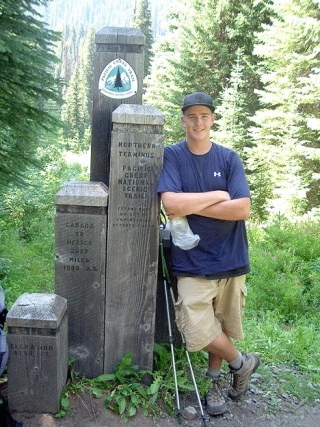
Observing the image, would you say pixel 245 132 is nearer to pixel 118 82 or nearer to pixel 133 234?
pixel 118 82

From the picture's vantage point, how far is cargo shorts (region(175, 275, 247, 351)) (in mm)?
3125

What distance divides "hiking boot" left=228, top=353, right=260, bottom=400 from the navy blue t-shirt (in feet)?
2.76

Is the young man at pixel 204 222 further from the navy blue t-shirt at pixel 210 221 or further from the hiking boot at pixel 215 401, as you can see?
the hiking boot at pixel 215 401

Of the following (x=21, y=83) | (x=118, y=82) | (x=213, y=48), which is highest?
(x=213, y=48)

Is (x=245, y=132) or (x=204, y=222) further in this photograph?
(x=245, y=132)

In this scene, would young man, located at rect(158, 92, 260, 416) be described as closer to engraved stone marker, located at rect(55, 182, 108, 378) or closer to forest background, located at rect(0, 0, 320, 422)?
engraved stone marker, located at rect(55, 182, 108, 378)

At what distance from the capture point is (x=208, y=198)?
→ 293 cm

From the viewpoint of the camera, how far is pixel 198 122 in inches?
120

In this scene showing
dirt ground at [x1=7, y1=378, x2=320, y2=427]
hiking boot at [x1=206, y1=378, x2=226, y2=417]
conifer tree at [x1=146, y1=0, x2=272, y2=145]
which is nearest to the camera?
dirt ground at [x1=7, y1=378, x2=320, y2=427]

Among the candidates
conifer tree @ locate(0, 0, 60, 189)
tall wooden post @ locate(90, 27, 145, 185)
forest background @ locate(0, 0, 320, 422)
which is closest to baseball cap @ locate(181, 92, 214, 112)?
tall wooden post @ locate(90, 27, 145, 185)

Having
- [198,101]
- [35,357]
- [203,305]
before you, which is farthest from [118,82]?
[35,357]

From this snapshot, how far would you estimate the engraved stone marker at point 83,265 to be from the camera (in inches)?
→ 122

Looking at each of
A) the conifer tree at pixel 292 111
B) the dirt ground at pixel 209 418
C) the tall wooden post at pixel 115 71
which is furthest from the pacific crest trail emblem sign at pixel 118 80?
the conifer tree at pixel 292 111

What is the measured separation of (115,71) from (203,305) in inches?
73.8
